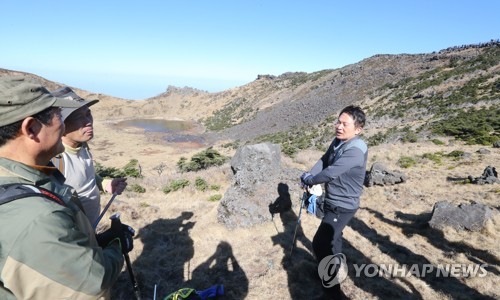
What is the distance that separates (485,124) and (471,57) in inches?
1017

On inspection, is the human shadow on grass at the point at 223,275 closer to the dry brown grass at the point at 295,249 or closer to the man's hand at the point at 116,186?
the dry brown grass at the point at 295,249

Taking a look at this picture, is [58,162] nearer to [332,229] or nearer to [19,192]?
[19,192]

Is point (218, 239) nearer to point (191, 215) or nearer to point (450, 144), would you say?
point (191, 215)

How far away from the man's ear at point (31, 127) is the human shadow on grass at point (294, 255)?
156 inches

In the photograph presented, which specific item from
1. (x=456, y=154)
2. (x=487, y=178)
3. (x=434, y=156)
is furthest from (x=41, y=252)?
(x=456, y=154)

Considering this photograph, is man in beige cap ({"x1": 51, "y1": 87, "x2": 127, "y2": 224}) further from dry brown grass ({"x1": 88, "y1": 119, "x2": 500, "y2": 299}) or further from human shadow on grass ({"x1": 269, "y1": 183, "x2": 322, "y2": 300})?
human shadow on grass ({"x1": 269, "y1": 183, "x2": 322, "y2": 300})

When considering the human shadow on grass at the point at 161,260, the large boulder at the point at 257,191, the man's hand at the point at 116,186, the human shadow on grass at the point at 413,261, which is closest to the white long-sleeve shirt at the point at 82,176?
the man's hand at the point at 116,186

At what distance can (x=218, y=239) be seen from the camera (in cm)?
585

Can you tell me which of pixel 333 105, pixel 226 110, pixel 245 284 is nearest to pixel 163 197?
pixel 245 284

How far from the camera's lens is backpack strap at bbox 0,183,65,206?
1.26 metres

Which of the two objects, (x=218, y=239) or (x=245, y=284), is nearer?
(x=245, y=284)

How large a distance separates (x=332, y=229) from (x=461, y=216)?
14.2 ft

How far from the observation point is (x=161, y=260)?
5.21m

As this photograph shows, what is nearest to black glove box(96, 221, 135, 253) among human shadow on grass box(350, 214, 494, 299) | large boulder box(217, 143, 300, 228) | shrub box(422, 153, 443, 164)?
human shadow on grass box(350, 214, 494, 299)
